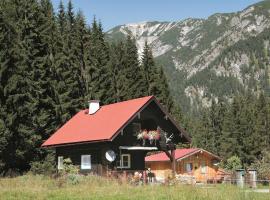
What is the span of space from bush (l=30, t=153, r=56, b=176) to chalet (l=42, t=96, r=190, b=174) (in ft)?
4.09

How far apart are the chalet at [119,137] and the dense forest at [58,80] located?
3.80 meters

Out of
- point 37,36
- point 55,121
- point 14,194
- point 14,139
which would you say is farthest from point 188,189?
point 37,36

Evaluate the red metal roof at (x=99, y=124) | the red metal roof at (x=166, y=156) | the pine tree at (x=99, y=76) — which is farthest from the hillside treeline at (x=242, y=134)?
the red metal roof at (x=99, y=124)

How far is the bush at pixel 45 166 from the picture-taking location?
42856 millimetres

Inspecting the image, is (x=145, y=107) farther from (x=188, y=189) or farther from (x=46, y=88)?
(x=188, y=189)

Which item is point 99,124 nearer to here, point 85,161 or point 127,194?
point 85,161

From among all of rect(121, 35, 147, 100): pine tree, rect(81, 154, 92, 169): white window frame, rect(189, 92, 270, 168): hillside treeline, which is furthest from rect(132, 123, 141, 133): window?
rect(189, 92, 270, 168): hillside treeline

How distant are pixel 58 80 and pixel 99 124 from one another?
15.1 metres

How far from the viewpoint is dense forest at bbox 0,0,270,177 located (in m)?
42.8

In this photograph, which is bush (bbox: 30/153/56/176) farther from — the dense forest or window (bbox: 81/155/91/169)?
window (bbox: 81/155/91/169)

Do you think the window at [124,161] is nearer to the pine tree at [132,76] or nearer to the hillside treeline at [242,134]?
the pine tree at [132,76]

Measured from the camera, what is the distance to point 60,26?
66.9m

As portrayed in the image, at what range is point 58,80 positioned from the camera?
174 ft

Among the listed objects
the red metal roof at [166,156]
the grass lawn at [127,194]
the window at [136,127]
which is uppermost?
the window at [136,127]
